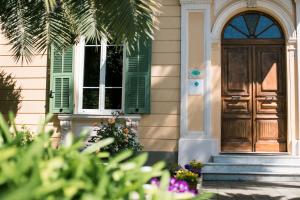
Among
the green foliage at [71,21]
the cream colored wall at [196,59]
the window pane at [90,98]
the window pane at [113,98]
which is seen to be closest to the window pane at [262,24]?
the cream colored wall at [196,59]

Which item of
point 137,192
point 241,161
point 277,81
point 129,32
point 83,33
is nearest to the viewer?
Answer: point 137,192

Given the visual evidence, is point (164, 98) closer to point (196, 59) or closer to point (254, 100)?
point (196, 59)

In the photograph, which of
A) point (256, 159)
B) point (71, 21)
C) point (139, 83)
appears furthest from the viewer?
point (139, 83)

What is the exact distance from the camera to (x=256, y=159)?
7672 millimetres

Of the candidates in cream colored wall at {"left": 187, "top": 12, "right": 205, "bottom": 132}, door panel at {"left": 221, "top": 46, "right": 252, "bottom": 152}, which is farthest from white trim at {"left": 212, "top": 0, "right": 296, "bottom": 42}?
door panel at {"left": 221, "top": 46, "right": 252, "bottom": 152}

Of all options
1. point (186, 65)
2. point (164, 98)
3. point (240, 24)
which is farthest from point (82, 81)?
point (240, 24)

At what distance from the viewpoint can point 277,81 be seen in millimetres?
8266

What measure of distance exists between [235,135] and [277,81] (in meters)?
1.34

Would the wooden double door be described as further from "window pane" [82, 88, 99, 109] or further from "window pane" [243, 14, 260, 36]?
"window pane" [82, 88, 99, 109]

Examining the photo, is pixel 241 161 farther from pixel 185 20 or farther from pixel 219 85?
pixel 185 20

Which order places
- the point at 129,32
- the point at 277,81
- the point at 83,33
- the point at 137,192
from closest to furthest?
the point at 137,192, the point at 129,32, the point at 83,33, the point at 277,81

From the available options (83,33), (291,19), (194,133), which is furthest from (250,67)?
(83,33)

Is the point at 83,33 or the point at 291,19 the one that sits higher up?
the point at 291,19

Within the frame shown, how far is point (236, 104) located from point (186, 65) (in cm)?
129
